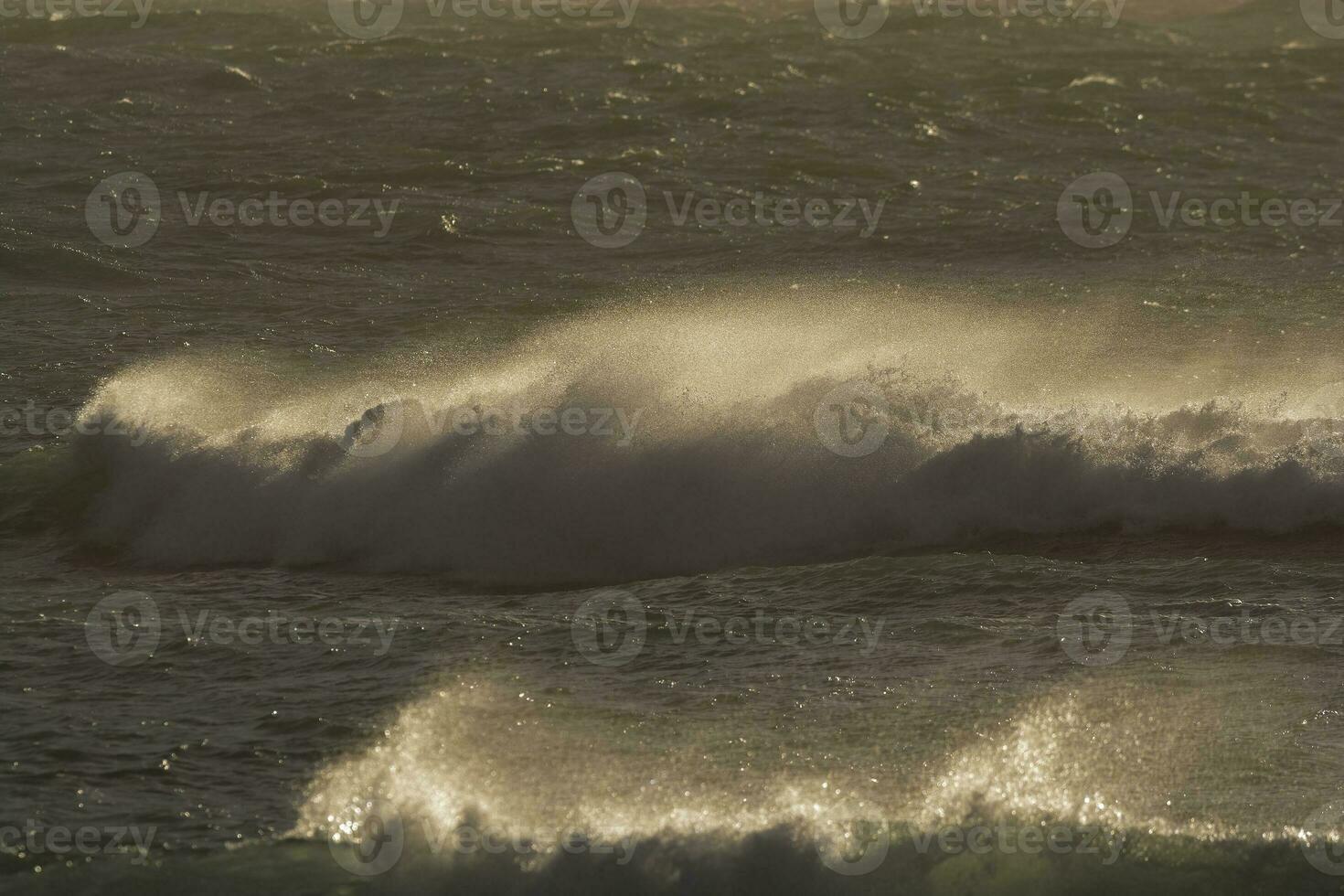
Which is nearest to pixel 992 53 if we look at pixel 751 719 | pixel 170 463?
pixel 170 463

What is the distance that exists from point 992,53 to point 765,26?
5.43m

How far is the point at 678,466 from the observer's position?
12.5 meters

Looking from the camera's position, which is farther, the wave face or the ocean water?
the wave face

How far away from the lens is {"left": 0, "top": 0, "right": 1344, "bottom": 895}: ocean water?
737cm

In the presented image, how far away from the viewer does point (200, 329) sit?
1700cm

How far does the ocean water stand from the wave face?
42 millimetres

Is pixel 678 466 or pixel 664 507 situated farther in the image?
pixel 678 466

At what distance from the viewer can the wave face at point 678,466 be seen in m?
11.9

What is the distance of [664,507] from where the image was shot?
40.1 feet

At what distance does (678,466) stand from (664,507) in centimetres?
44

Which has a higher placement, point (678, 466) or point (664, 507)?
point (678, 466)

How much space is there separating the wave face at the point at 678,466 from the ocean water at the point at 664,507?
0.04m

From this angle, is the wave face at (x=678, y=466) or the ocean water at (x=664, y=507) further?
the wave face at (x=678, y=466)

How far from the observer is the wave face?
39.1 feet
